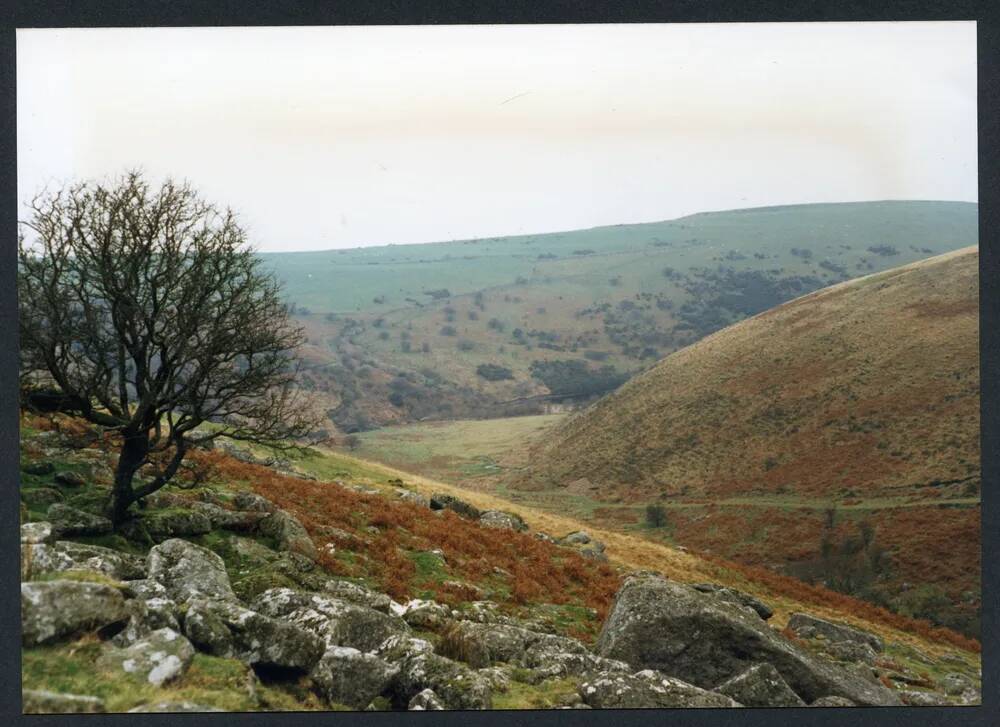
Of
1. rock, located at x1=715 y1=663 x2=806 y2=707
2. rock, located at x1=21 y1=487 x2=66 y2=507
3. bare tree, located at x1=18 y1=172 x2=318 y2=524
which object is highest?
bare tree, located at x1=18 y1=172 x2=318 y2=524

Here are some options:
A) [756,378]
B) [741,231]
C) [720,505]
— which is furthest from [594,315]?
[720,505]

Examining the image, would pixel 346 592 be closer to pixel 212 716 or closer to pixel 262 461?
pixel 212 716

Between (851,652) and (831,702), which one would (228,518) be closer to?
(831,702)

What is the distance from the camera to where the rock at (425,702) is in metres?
9.20

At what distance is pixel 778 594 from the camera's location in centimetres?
2298

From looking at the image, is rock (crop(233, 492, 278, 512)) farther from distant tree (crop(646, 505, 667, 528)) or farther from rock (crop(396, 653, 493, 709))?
distant tree (crop(646, 505, 667, 528))

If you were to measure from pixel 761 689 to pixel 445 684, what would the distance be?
13.6 feet

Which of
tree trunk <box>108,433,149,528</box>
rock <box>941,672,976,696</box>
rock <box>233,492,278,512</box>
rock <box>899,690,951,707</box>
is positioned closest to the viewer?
rock <box>899,690,951,707</box>

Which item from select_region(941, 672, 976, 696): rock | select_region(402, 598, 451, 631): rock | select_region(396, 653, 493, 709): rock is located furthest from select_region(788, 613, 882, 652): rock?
select_region(396, 653, 493, 709): rock

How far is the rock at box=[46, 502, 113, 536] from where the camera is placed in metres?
10.5

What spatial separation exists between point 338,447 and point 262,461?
77.7 ft

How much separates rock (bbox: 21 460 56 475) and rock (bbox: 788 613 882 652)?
44.3 feet

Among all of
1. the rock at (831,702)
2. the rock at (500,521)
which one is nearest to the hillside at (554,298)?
the rock at (500,521)

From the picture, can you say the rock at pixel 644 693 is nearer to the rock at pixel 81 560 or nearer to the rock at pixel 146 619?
the rock at pixel 146 619
